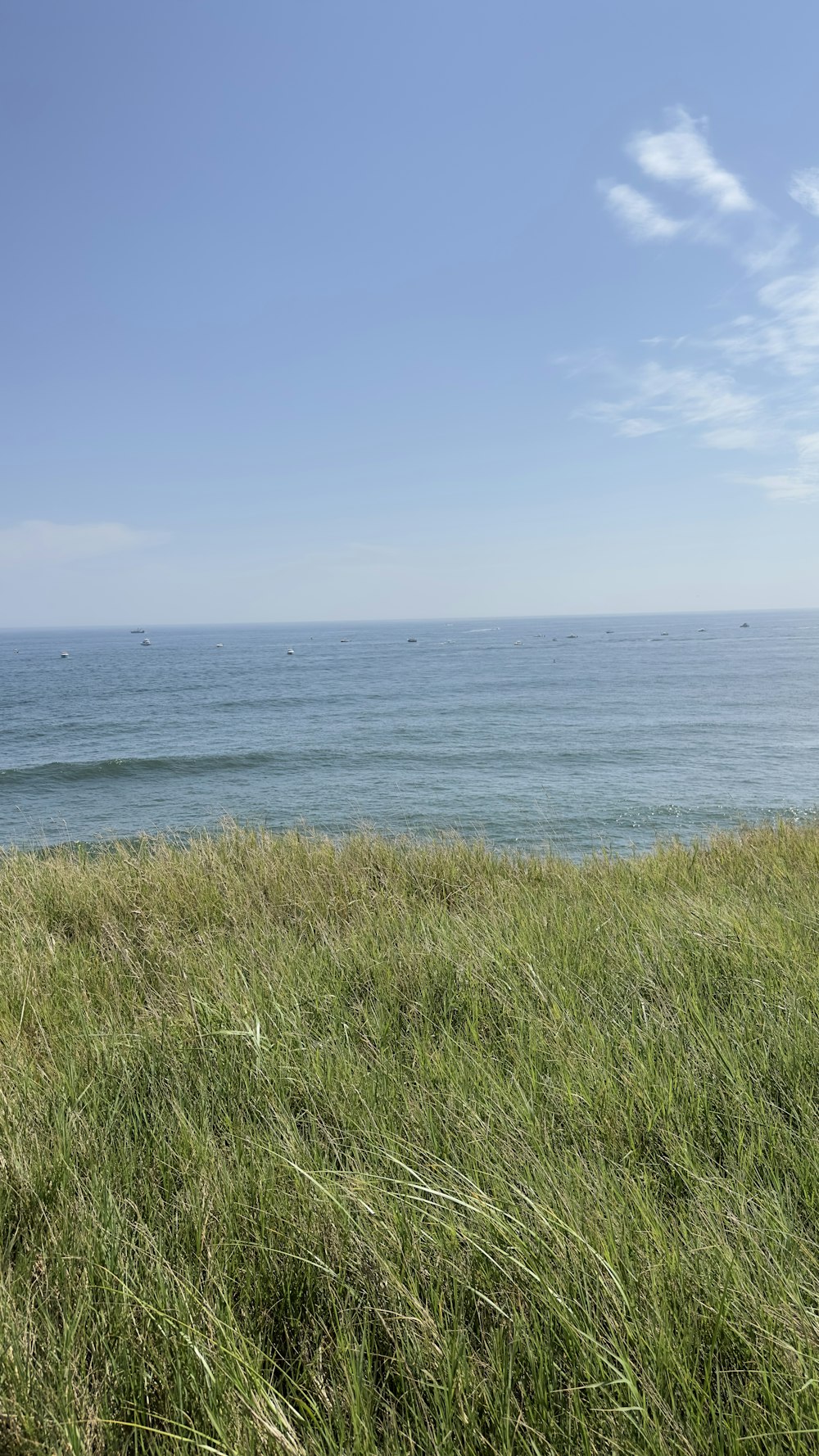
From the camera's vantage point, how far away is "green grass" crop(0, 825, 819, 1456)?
5.19ft

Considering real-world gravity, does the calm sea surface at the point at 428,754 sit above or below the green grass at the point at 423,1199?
below

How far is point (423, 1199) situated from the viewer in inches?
81.2

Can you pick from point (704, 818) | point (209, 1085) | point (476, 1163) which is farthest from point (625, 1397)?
point (704, 818)

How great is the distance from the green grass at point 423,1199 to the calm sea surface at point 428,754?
18.5 feet

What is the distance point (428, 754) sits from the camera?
2623cm

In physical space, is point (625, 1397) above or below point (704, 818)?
above

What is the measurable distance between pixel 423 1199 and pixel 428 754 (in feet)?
79.3

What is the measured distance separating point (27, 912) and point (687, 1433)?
602 cm

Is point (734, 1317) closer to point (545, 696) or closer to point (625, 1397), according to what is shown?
point (625, 1397)

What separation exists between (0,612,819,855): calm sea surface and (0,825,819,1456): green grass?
5.65 m

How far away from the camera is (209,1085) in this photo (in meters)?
2.93

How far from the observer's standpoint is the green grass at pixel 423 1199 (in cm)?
158

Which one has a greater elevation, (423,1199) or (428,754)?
(423,1199)

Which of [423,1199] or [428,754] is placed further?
[428,754]
